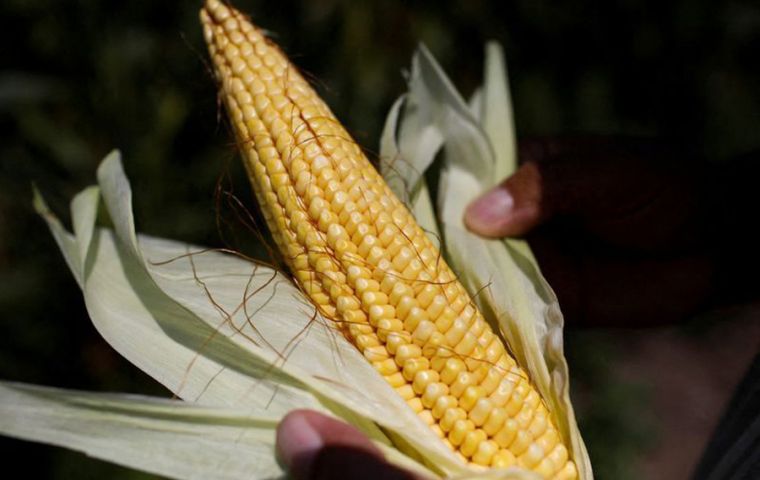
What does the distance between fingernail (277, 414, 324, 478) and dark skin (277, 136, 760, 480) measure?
515 mm

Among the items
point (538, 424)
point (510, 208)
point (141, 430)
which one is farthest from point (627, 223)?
point (141, 430)

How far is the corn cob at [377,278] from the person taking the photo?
83cm

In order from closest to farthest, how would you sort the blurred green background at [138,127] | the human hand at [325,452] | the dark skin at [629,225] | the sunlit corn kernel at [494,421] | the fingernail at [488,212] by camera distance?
the human hand at [325,452], the sunlit corn kernel at [494,421], the fingernail at [488,212], the dark skin at [629,225], the blurred green background at [138,127]

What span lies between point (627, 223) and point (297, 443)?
89 cm

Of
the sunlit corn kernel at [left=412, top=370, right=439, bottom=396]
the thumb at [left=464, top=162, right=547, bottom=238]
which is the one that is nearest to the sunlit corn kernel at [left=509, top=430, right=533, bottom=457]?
the sunlit corn kernel at [left=412, top=370, right=439, bottom=396]

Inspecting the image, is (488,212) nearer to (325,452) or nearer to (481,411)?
(481,411)

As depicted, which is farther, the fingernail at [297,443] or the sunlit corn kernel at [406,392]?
the sunlit corn kernel at [406,392]

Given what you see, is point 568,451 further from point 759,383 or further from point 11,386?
point 11,386

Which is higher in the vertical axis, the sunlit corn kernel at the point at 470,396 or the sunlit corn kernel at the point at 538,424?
the sunlit corn kernel at the point at 470,396

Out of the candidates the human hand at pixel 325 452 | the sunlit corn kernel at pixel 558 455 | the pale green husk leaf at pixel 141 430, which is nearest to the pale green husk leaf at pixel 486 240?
the sunlit corn kernel at pixel 558 455

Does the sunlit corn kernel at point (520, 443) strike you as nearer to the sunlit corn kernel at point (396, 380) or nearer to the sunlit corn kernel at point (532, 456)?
the sunlit corn kernel at point (532, 456)

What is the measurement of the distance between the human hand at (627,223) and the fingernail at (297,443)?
57 centimetres

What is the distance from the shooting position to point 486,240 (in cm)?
115

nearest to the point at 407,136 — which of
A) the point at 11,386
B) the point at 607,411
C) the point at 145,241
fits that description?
the point at 145,241
